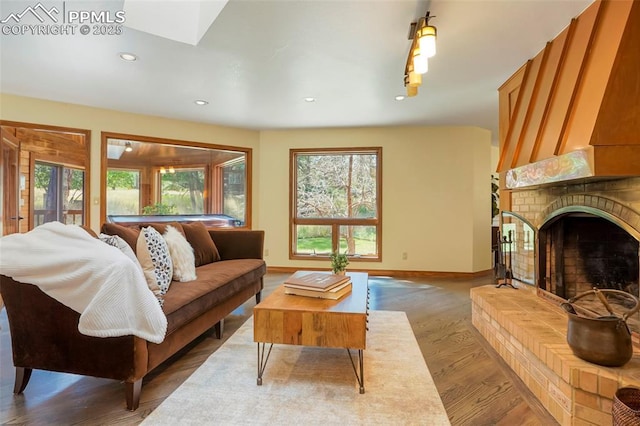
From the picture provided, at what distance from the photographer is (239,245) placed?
144 inches

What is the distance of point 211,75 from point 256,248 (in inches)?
73.8

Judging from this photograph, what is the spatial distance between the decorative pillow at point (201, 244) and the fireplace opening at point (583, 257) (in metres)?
3.09

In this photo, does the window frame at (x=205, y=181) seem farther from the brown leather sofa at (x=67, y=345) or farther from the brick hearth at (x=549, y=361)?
the brick hearth at (x=549, y=361)

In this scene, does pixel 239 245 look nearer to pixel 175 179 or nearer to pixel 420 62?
pixel 175 179

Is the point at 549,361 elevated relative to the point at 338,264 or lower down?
lower down

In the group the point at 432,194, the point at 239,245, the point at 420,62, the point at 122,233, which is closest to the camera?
the point at 420,62

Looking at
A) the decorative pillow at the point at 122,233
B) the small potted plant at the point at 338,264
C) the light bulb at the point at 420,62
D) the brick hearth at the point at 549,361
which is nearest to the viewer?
the brick hearth at the point at 549,361

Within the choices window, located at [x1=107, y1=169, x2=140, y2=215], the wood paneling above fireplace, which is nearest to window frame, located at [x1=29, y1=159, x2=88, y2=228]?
window, located at [x1=107, y1=169, x2=140, y2=215]

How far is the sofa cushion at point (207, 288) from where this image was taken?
1996 millimetres

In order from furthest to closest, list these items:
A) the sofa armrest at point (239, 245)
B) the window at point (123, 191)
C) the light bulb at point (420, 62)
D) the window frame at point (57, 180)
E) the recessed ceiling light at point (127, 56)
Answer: the window frame at point (57, 180) → the window at point (123, 191) → the sofa armrest at point (239, 245) → the recessed ceiling light at point (127, 56) → the light bulb at point (420, 62)

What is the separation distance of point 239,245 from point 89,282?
2.09m

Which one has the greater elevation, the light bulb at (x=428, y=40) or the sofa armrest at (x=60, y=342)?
the light bulb at (x=428, y=40)

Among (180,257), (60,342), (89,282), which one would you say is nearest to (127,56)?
(180,257)

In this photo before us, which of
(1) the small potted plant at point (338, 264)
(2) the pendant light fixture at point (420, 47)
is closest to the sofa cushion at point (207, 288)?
(1) the small potted plant at point (338, 264)
